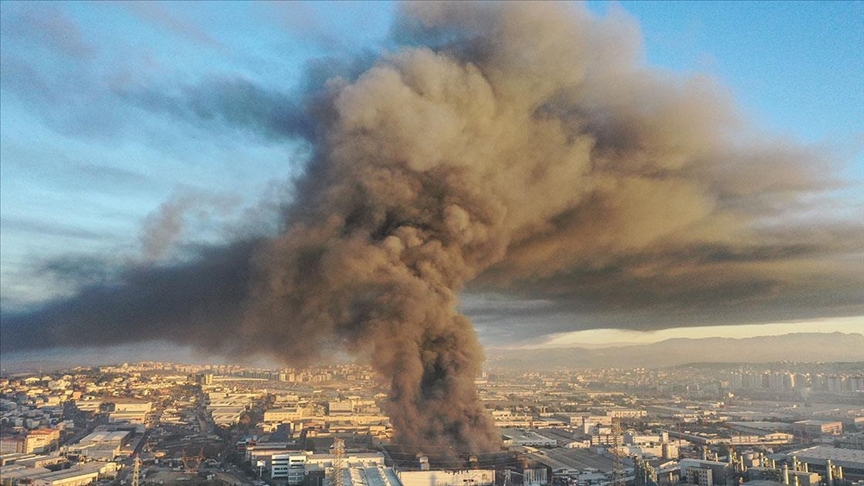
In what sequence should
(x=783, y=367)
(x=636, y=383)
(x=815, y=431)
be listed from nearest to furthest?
(x=815, y=431)
(x=783, y=367)
(x=636, y=383)

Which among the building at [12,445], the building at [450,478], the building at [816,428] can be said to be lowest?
the building at [816,428]

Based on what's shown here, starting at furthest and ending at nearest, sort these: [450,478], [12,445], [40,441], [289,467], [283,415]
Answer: [283,415]
[40,441]
[12,445]
[289,467]
[450,478]

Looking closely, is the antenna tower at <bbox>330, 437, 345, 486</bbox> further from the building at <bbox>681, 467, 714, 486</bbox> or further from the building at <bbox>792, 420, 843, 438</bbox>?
the building at <bbox>792, 420, 843, 438</bbox>

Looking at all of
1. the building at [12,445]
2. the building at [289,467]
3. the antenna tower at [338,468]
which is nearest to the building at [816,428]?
the antenna tower at [338,468]

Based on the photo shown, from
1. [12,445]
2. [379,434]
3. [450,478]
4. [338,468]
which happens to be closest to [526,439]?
[379,434]

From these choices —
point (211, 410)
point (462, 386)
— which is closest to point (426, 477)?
point (462, 386)

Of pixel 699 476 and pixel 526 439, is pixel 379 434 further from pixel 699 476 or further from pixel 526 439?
pixel 699 476

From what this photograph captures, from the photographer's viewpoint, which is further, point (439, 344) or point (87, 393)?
point (87, 393)

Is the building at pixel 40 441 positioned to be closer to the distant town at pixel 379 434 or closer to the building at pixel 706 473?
the distant town at pixel 379 434

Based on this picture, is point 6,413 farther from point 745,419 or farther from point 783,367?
point 783,367
